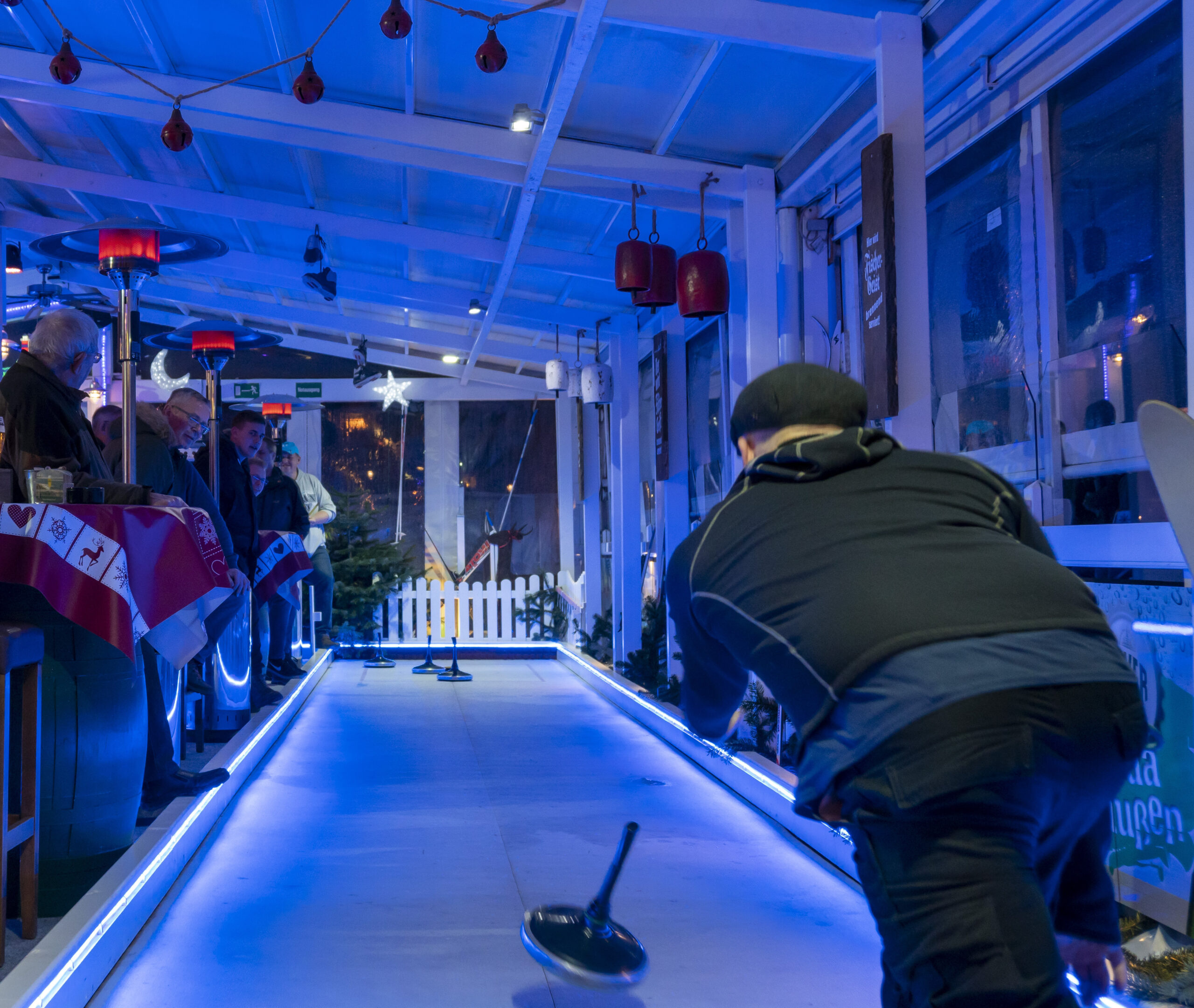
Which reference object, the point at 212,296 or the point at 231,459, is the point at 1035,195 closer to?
the point at 231,459

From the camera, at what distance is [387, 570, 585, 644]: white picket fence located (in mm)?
11570

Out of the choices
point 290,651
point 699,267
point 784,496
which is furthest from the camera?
point 290,651

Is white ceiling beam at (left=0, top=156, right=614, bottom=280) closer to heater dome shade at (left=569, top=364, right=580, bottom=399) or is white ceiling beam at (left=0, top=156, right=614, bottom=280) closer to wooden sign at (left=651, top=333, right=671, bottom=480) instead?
wooden sign at (left=651, top=333, right=671, bottom=480)

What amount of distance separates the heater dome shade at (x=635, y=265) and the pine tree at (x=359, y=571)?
666cm

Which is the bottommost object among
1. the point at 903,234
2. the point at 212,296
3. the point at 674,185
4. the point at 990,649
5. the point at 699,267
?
the point at 990,649

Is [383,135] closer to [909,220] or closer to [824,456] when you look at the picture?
[909,220]

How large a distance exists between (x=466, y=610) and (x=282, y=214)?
17.1 ft

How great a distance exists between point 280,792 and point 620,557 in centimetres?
433

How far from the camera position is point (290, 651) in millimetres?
8320

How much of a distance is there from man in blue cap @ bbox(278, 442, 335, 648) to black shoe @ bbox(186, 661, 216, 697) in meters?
3.86

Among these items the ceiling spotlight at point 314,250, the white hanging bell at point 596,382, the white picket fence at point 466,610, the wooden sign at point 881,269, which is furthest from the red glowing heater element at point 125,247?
the white picket fence at point 466,610

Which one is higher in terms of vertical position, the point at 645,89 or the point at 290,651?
the point at 645,89

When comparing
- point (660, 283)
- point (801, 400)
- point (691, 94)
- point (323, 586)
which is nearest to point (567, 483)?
point (323, 586)

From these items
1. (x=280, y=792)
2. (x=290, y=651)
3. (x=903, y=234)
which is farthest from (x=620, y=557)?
(x=903, y=234)
